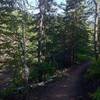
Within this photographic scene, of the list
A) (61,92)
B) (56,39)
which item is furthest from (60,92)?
(56,39)

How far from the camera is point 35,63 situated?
A: 24031 millimetres

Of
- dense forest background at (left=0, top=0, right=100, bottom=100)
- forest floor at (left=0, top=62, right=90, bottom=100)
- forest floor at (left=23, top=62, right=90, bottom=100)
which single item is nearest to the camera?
forest floor at (left=0, top=62, right=90, bottom=100)

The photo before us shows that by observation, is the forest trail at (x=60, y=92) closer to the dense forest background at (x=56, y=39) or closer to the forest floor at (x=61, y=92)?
the forest floor at (x=61, y=92)

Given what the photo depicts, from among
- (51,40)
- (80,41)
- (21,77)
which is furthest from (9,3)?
(80,41)

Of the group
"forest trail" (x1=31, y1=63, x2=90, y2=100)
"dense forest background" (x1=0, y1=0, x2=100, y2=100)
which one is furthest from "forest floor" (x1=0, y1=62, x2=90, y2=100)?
"dense forest background" (x1=0, y1=0, x2=100, y2=100)

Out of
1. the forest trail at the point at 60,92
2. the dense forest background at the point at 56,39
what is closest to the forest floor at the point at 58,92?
the forest trail at the point at 60,92

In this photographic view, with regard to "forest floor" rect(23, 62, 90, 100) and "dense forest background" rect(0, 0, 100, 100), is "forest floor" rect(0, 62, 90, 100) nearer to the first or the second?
"forest floor" rect(23, 62, 90, 100)

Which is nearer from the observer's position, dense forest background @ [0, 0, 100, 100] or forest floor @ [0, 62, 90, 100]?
forest floor @ [0, 62, 90, 100]

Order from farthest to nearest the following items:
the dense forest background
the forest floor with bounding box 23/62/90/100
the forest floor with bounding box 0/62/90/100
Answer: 1. the dense forest background
2. the forest floor with bounding box 23/62/90/100
3. the forest floor with bounding box 0/62/90/100

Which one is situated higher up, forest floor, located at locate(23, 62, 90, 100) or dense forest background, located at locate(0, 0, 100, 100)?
dense forest background, located at locate(0, 0, 100, 100)

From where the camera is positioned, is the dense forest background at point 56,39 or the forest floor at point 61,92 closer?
the forest floor at point 61,92

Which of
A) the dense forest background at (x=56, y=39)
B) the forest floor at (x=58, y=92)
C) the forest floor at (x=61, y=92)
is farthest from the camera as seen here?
the dense forest background at (x=56, y=39)

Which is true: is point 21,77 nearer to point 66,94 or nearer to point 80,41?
point 66,94

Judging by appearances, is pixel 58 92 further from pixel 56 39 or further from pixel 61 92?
pixel 56 39
